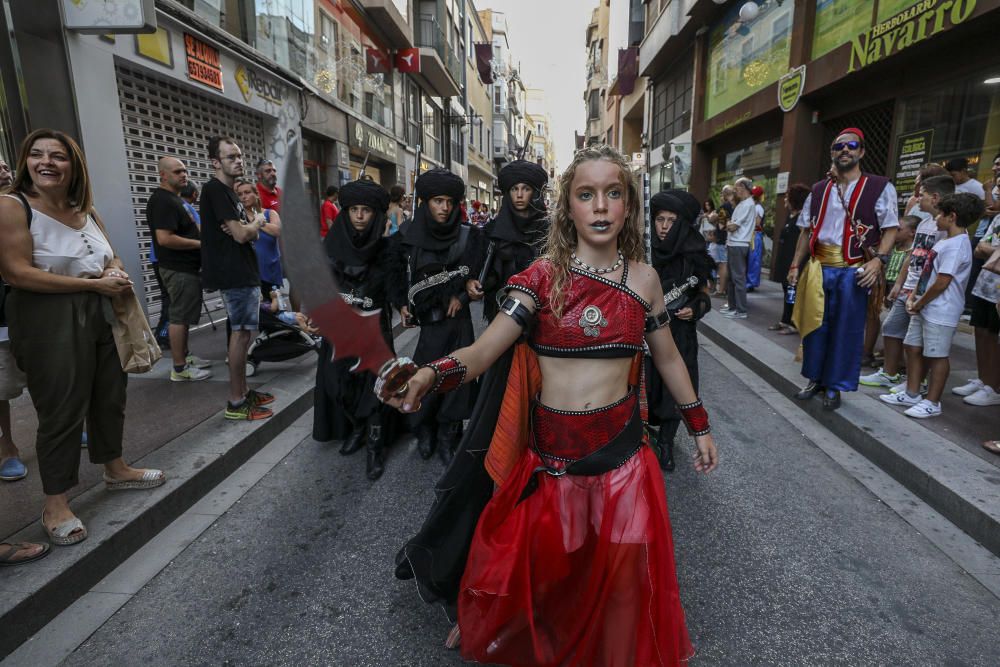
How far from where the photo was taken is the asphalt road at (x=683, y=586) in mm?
2188

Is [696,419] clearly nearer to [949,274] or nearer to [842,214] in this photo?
[842,214]

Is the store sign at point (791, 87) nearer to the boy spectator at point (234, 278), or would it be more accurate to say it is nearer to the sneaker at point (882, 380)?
the sneaker at point (882, 380)

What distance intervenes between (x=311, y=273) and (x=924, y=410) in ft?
16.1

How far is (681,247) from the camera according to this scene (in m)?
3.86

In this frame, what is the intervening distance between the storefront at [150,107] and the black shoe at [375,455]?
452 cm

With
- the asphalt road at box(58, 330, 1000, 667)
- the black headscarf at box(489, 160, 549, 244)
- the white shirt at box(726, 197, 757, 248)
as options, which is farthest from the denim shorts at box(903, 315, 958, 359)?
the white shirt at box(726, 197, 757, 248)

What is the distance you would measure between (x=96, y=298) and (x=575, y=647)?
107 inches

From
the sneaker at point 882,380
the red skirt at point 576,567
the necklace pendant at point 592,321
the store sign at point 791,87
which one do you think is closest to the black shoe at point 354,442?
the red skirt at point 576,567

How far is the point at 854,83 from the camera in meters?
10.0

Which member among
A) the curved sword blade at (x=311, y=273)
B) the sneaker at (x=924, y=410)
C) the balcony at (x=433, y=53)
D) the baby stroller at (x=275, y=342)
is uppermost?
the balcony at (x=433, y=53)

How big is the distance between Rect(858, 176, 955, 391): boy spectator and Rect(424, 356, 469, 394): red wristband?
15.2 ft

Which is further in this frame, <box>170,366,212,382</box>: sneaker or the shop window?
the shop window

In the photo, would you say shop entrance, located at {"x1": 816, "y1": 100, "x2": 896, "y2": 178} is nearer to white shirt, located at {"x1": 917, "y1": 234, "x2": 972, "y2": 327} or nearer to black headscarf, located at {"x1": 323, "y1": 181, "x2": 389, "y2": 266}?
white shirt, located at {"x1": 917, "y1": 234, "x2": 972, "y2": 327}

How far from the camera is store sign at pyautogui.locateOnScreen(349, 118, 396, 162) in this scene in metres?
15.7
